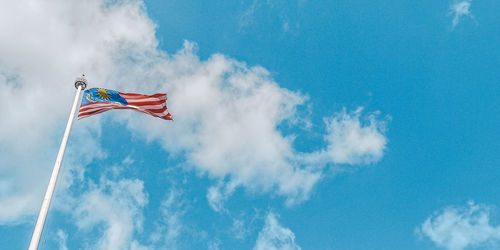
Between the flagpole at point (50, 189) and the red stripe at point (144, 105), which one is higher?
the red stripe at point (144, 105)

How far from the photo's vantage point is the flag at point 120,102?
74.1 ft

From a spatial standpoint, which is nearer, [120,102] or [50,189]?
[50,189]

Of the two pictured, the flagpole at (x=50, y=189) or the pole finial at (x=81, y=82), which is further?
the pole finial at (x=81, y=82)

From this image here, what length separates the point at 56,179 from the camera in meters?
17.3

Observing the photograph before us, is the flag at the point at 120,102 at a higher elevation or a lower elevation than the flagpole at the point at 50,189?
higher

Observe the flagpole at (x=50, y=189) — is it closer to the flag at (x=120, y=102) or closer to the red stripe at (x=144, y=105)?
the flag at (x=120, y=102)

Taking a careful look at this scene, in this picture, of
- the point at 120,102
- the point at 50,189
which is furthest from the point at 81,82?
the point at 50,189

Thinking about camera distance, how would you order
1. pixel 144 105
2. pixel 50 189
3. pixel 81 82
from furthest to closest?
pixel 144 105 < pixel 81 82 < pixel 50 189

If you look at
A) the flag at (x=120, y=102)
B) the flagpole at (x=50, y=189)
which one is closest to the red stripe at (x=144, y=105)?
the flag at (x=120, y=102)

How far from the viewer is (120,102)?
2381 cm

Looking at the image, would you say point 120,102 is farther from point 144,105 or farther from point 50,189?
point 50,189

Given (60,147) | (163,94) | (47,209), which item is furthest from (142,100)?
(47,209)

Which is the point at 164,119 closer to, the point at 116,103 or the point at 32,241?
the point at 116,103

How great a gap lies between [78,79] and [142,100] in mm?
4110
